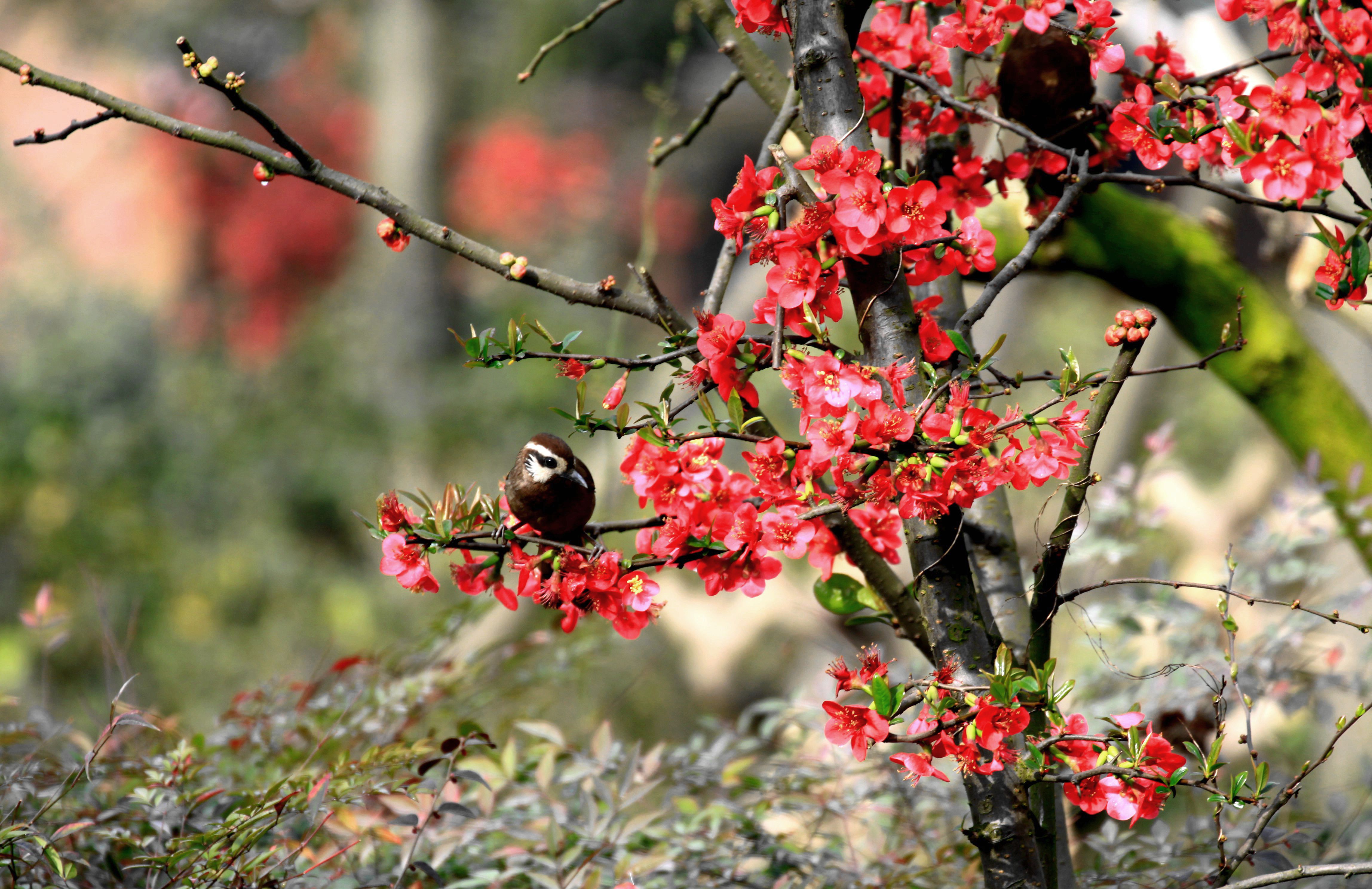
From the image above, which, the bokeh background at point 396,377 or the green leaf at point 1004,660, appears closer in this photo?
the green leaf at point 1004,660

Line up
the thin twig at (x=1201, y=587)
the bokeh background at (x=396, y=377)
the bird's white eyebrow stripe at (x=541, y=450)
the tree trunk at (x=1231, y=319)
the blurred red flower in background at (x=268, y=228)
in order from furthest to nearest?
the blurred red flower in background at (x=268, y=228), the bokeh background at (x=396, y=377), the tree trunk at (x=1231, y=319), the bird's white eyebrow stripe at (x=541, y=450), the thin twig at (x=1201, y=587)

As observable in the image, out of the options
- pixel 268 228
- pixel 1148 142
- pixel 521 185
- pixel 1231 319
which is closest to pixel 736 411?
pixel 1148 142

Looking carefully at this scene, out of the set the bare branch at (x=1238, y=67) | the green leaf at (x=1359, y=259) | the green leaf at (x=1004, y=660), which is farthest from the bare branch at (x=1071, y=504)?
the bare branch at (x=1238, y=67)

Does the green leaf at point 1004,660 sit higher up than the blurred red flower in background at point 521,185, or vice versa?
the blurred red flower in background at point 521,185

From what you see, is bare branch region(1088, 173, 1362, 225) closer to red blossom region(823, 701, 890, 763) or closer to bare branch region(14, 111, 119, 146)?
red blossom region(823, 701, 890, 763)

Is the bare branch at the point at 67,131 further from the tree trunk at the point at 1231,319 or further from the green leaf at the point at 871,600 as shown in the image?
the tree trunk at the point at 1231,319

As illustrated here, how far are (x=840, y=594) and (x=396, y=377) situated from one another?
541cm

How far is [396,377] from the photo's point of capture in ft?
20.0

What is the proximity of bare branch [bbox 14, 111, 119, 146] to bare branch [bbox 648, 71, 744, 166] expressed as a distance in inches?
25.7

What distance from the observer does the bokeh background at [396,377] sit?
220cm

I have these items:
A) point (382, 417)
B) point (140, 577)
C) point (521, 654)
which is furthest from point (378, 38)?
point (521, 654)

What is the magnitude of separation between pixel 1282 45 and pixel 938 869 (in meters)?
1.13

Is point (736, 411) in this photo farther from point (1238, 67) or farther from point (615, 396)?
point (1238, 67)

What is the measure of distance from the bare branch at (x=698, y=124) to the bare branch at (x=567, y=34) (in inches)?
6.7
